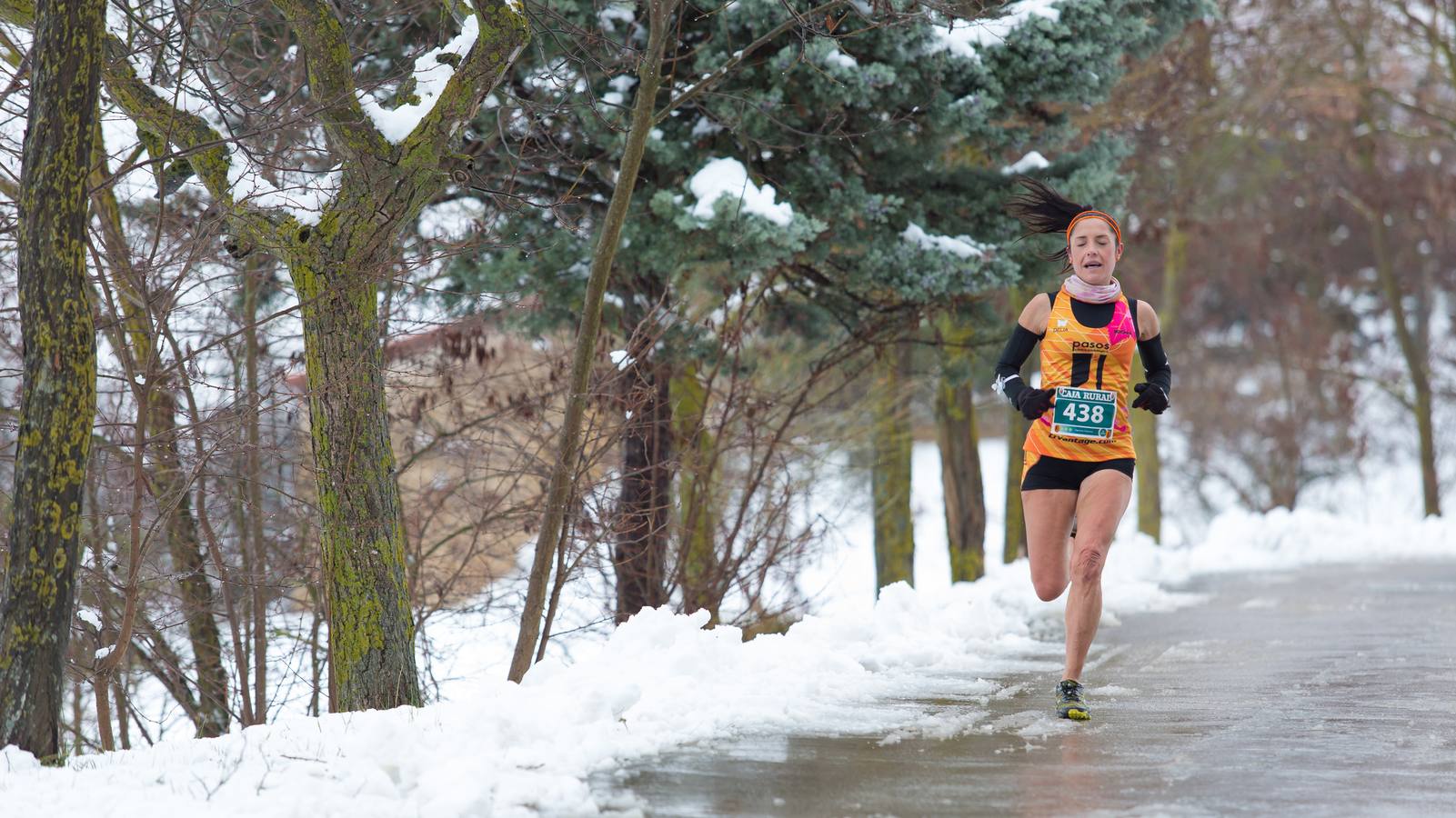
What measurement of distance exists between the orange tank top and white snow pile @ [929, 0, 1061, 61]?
4558 millimetres

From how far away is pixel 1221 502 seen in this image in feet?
123

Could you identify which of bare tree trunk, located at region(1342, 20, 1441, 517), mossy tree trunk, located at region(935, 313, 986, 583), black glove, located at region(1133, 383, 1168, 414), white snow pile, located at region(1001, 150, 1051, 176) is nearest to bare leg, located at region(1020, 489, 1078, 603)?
black glove, located at region(1133, 383, 1168, 414)

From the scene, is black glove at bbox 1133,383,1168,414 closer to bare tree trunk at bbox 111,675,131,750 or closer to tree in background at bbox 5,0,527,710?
tree in background at bbox 5,0,527,710

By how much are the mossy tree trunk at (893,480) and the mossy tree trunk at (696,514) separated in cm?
378

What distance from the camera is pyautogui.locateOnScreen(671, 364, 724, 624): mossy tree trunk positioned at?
35.0ft

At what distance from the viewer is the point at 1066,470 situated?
21.3 feet

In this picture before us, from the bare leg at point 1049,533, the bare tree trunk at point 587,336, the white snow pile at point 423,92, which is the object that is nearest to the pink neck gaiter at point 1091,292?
the bare leg at point 1049,533

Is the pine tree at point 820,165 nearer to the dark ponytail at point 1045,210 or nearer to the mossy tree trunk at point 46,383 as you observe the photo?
the dark ponytail at point 1045,210

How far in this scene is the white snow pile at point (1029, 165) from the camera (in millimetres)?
11914

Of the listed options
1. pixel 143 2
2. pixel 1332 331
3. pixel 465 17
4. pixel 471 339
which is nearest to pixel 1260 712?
pixel 465 17

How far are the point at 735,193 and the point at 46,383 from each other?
215 inches

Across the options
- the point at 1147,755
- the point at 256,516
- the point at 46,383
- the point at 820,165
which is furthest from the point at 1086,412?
the point at 256,516

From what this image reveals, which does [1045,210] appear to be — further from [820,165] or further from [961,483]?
[961,483]

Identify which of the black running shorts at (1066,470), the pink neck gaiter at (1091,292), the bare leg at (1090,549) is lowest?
the bare leg at (1090,549)
